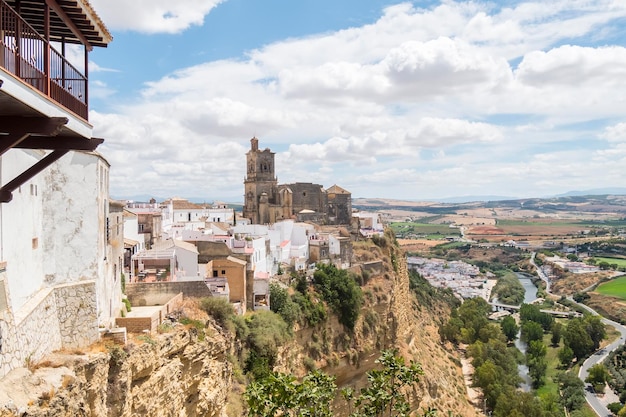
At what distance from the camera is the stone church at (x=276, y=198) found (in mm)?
48594

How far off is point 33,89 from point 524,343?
6847 cm

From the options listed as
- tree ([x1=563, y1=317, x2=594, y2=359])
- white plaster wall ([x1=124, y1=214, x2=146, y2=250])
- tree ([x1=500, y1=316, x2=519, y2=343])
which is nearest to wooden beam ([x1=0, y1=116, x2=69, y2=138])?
white plaster wall ([x1=124, y1=214, x2=146, y2=250])

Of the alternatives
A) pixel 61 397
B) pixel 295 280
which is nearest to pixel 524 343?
pixel 295 280

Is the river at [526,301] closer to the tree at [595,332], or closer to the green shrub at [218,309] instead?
the tree at [595,332]

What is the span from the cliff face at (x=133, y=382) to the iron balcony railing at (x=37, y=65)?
418cm

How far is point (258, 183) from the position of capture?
Answer: 4934 cm

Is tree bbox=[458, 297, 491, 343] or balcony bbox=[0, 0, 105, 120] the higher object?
balcony bbox=[0, 0, 105, 120]

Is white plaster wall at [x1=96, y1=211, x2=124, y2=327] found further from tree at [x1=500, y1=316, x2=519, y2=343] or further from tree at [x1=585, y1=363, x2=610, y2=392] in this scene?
tree at [x1=500, y1=316, x2=519, y2=343]

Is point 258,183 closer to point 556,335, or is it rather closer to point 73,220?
point 73,220

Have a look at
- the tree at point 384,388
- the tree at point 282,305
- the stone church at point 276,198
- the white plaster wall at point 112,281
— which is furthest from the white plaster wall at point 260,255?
the stone church at point 276,198

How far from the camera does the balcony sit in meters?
5.59

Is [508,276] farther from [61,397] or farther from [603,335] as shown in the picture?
[61,397]

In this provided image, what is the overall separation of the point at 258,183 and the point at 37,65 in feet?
A: 141

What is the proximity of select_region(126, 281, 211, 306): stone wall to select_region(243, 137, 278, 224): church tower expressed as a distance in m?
30.1
